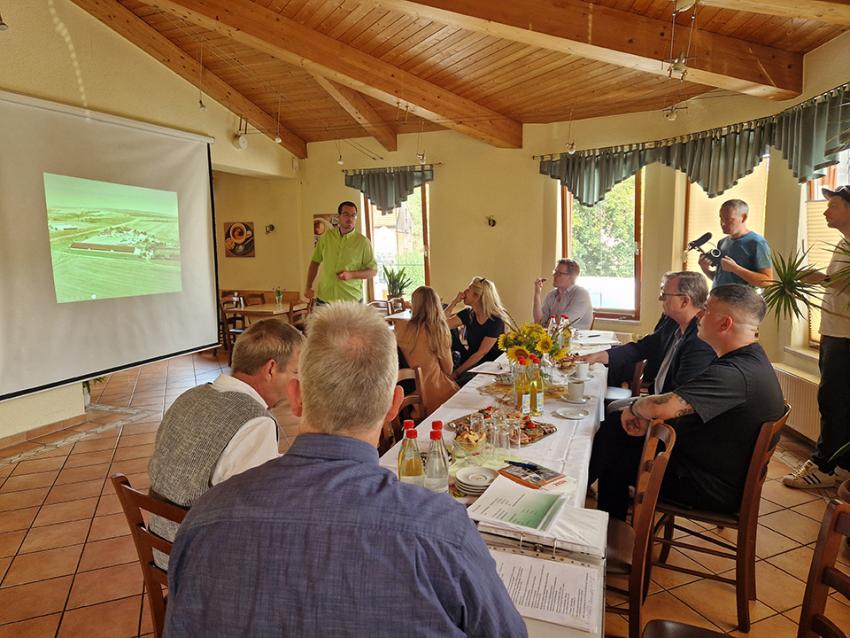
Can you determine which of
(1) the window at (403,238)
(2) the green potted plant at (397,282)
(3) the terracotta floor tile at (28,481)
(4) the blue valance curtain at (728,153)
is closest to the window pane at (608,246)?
(4) the blue valance curtain at (728,153)

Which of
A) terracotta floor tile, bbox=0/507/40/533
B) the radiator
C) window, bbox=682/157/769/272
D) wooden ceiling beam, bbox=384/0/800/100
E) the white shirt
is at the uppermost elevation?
wooden ceiling beam, bbox=384/0/800/100

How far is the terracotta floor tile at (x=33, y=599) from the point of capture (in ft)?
7.29

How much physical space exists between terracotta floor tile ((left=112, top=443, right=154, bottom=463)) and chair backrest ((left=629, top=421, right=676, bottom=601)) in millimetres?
3406

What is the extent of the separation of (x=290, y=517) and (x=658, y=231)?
549 cm

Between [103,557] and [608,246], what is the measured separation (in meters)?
5.29

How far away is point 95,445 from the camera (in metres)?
4.07

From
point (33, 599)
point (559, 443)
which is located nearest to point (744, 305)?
point (559, 443)

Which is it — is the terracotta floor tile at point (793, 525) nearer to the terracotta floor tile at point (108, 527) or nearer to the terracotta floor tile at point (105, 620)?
the terracotta floor tile at point (105, 620)

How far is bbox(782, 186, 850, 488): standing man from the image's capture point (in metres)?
2.95

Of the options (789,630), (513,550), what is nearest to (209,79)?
(513,550)

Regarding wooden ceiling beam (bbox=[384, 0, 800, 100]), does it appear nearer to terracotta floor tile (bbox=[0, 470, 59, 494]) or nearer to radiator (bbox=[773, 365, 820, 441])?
radiator (bbox=[773, 365, 820, 441])

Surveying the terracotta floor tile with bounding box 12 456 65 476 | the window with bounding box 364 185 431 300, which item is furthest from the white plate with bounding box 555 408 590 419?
the window with bounding box 364 185 431 300

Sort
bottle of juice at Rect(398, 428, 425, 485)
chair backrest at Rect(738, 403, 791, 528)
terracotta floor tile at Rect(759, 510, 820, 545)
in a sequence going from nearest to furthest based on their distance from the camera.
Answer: bottle of juice at Rect(398, 428, 425, 485) → chair backrest at Rect(738, 403, 791, 528) → terracotta floor tile at Rect(759, 510, 820, 545)

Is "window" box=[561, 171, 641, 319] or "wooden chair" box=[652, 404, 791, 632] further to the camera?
"window" box=[561, 171, 641, 319]
